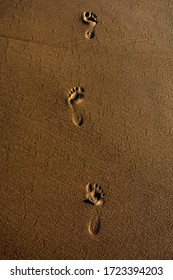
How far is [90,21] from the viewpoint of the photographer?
4219 millimetres

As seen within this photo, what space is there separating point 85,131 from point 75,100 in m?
0.36

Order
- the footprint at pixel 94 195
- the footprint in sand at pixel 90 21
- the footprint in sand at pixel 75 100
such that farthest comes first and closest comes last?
the footprint in sand at pixel 90 21
the footprint in sand at pixel 75 100
the footprint at pixel 94 195

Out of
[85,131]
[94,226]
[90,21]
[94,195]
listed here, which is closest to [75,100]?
[85,131]

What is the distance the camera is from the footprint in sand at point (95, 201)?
3.24 m

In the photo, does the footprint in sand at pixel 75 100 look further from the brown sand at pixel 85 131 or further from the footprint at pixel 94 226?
the footprint at pixel 94 226

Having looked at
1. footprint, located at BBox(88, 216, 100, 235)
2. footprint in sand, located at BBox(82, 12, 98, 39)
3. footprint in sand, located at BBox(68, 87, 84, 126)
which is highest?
footprint in sand, located at BBox(82, 12, 98, 39)

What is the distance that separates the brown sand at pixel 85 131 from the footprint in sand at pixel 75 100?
0.07ft

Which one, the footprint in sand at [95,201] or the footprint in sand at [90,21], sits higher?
the footprint in sand at [90,21]

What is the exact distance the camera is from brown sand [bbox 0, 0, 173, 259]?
3203 millimetres

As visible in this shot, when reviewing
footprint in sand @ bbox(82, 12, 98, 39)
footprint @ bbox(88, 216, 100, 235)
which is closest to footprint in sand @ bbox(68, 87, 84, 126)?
footprint in sand @ bbox(82, 12, 98, 39)

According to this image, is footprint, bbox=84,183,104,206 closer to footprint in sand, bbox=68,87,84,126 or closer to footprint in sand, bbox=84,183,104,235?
footprint in sand, bbox=84,183,104,235

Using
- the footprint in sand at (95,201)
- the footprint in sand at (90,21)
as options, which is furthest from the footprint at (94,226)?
the footprint in sand at (90,21)
